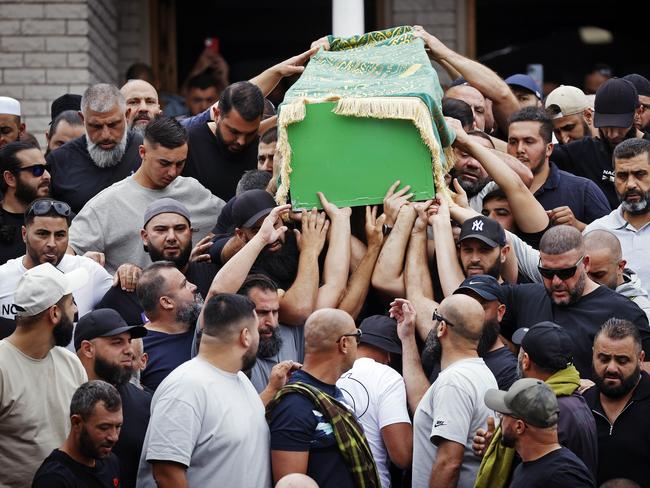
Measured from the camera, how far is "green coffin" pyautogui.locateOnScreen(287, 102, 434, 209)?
27.2 feet

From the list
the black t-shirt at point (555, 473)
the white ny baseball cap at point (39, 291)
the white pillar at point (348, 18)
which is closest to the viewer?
the black t-shirt at point (555, 473)

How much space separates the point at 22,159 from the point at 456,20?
5764 mm

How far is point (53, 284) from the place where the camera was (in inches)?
287

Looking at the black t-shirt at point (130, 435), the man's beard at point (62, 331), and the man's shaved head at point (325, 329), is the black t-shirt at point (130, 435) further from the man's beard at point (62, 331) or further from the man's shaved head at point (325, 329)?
the man's shaved head at point (325, 329)

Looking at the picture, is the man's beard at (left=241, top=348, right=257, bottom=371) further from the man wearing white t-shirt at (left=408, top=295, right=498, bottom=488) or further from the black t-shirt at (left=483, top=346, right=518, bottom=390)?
the black t-shirt at (left=483, top=346, right=518, bottom=390)

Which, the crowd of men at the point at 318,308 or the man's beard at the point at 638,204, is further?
the man's beard at the point at 638,204

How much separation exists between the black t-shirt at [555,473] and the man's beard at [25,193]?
408 centimetres

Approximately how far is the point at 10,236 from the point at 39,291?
6.68 ft

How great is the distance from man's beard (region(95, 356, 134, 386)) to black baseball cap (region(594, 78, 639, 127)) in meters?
3.94

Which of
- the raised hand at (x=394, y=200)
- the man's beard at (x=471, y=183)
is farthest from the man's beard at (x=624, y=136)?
the raised hand at (x=394, y=200)

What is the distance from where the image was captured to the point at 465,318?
7.25m

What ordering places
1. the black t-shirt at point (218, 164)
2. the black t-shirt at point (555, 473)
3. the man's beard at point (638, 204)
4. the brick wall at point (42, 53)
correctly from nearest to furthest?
the black t-shirt at point (555, 473) < the man's beard at point (638, 204) < the black t-shirt at point (218, 164) < the brick wall at point (42, 53)

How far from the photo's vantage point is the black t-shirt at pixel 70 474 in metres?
6.51

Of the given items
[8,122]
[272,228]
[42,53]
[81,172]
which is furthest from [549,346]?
[42,53]
